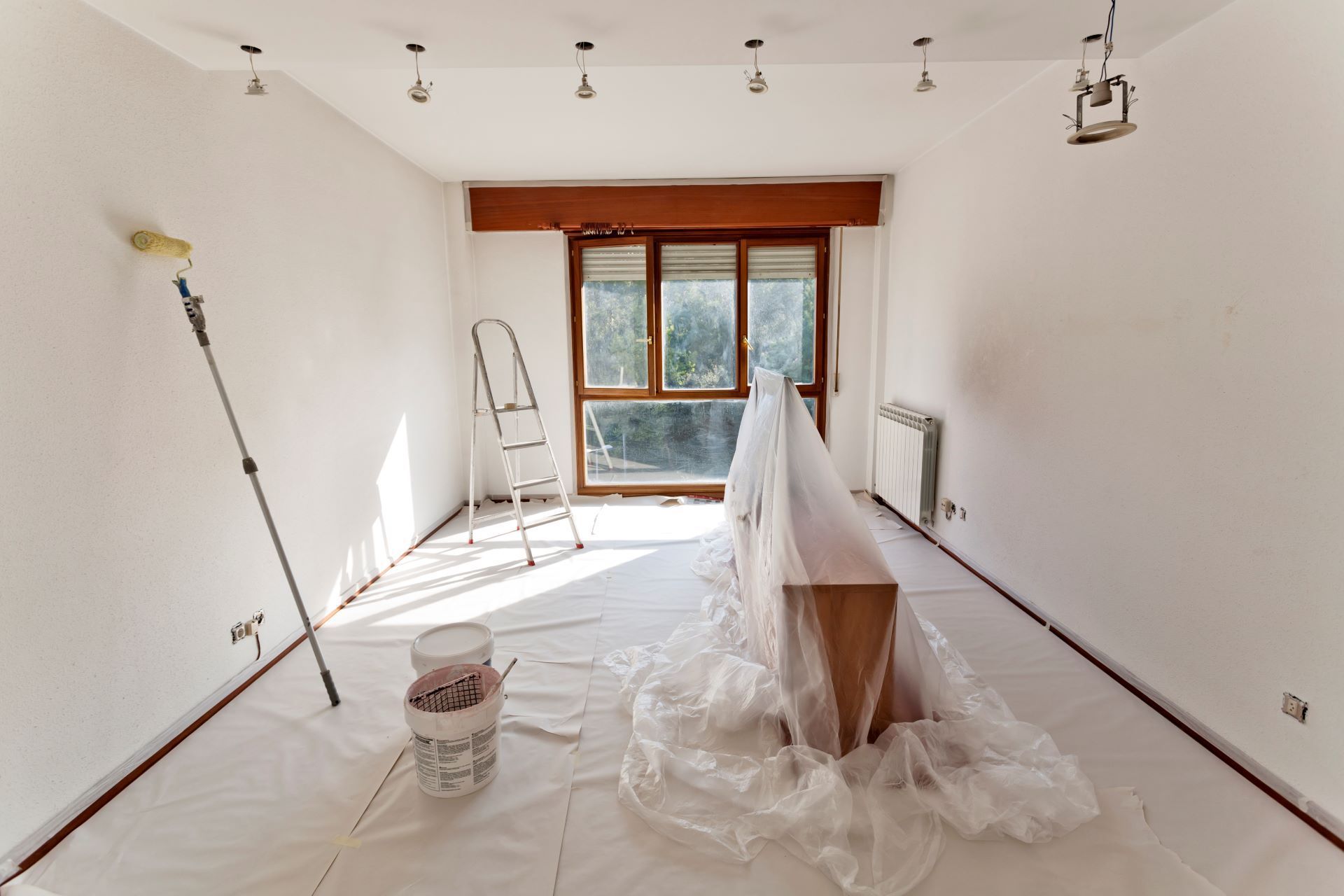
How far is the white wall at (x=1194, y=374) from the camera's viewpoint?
166 centimetres

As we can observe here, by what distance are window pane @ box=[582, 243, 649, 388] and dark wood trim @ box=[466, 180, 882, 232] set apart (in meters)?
0.32

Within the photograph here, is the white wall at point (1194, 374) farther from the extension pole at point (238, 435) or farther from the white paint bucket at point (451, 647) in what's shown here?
the extension pole at point (238, 435)

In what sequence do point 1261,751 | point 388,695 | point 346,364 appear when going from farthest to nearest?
point 346,364 → point 388,695 → point 1261,751

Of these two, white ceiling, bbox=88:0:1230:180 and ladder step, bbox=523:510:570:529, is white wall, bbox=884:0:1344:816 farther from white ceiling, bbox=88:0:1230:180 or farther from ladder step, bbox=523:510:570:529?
ladder step, bbox=523:510:570:529

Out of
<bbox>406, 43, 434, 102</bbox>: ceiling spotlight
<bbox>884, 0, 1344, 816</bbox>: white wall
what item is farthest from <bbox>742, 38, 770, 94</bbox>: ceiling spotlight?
<bbox>884, 0, 1344, 816</bbox>: white wall

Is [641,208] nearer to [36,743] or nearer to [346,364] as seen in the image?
[346,364]

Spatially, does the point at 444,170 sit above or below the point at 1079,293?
above

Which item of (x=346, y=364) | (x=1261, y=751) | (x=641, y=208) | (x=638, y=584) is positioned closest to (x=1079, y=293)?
(x=1261, y=751)

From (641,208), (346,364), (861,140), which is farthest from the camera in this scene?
(641,208)

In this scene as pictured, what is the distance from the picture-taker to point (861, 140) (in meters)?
3.63

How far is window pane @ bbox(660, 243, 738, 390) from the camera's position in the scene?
4773 mm

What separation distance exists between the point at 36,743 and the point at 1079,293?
3593 millimetres

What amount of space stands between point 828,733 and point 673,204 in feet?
11.9

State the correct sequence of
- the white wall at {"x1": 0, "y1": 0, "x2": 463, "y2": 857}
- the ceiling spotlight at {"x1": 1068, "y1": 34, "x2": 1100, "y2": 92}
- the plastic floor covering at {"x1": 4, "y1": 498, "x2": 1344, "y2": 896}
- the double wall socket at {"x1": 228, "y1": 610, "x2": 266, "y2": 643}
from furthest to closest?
the double wall socket at {"x1": 228, "y1": 610, "x2": 266, "y2": 643} → the ceiling spotlight at {"x1": 1068, "y1": 34, "x2": 1100, "y2": 92} → the white wall at {"x1": 0, "y1": 0, "x2": 463, "y2": 857} → the plastic floor covering at {"x1": 4, "y1": 498, "x2": 1344, "y2": 896}
